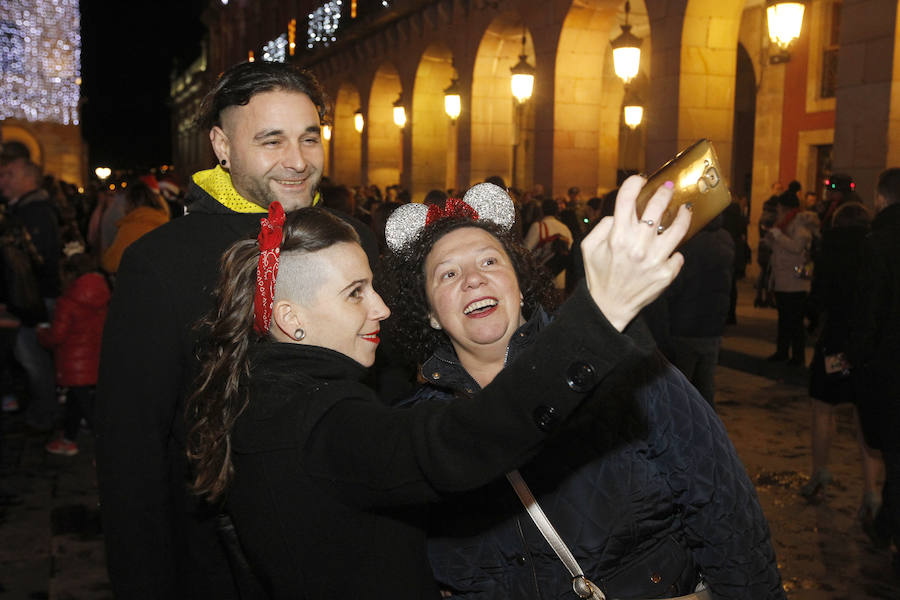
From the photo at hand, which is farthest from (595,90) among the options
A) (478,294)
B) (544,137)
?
(478,294)

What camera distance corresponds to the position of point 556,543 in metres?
1.81

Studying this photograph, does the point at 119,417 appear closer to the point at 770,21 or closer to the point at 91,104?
the point at 770,21

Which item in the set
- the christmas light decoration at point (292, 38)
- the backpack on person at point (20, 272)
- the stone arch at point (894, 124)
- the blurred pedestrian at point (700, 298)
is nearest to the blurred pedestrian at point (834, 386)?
the blurred pedestrian at point (700, 298)

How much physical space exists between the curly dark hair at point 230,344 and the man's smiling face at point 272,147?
530mm

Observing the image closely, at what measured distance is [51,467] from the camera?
20.5ft

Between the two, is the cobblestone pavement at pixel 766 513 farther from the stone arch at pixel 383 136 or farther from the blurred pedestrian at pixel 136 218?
the stone arch at pixel 383 136

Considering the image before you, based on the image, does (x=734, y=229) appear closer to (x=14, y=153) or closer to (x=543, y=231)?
(x=543, y=231)

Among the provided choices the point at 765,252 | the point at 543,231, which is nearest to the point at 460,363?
the point at 543,231

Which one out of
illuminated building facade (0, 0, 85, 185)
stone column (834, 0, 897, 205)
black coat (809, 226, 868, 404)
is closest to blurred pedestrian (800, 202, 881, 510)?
black coat (809, 226, 868, 404)

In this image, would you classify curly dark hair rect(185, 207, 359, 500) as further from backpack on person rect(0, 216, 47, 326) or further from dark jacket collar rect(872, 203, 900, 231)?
backpack on person rect(0, 216, 47, 326)

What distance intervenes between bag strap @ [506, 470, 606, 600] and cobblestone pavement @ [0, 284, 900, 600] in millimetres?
2822

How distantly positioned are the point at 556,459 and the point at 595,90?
12777 mm

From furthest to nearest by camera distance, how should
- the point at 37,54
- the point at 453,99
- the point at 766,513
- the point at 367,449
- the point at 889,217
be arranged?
the point at 37,54 < the point at 453,99 < the point at 766,513 < the point at 889,217 < the point at 367,449

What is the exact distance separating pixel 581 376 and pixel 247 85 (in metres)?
→ 1.51
